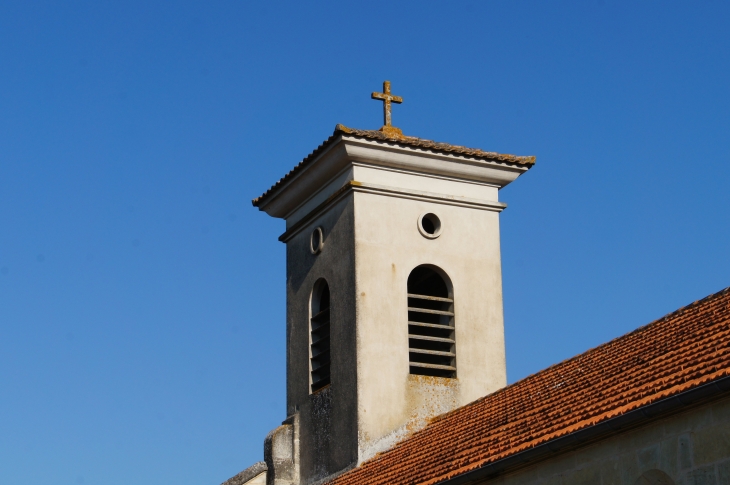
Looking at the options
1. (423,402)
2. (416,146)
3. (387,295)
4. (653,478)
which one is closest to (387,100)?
(416,146)

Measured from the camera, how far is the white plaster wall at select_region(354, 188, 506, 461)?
17031 mm

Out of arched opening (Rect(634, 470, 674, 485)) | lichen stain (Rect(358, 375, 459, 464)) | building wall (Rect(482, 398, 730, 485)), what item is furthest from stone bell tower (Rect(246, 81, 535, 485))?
arched opening (Rect(634, 470, 674, 485))

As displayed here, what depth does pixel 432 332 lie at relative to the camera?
18281 millimetres

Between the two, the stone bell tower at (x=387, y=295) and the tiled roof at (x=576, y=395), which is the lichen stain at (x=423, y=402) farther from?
the tiled roof at (x=576, y=395)

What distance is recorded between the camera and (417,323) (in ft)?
58.3

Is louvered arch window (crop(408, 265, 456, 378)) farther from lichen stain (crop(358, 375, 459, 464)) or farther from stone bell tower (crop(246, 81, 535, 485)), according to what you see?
lichen stain (crop(358, 375, 459, 464))

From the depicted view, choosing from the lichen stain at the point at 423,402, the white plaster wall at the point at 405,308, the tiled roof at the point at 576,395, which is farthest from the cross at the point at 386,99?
the tiled roof at the point at 576,395

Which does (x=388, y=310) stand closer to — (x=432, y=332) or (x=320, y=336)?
(x=432, y=332)

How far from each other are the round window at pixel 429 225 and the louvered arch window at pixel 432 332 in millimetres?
488

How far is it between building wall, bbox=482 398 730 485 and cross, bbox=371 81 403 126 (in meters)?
9.15

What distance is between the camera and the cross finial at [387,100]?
1911cm

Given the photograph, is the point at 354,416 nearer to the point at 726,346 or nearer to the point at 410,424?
the point at 410,424

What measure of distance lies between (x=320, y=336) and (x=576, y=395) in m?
7.12

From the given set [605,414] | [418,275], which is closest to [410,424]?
[418,275]
